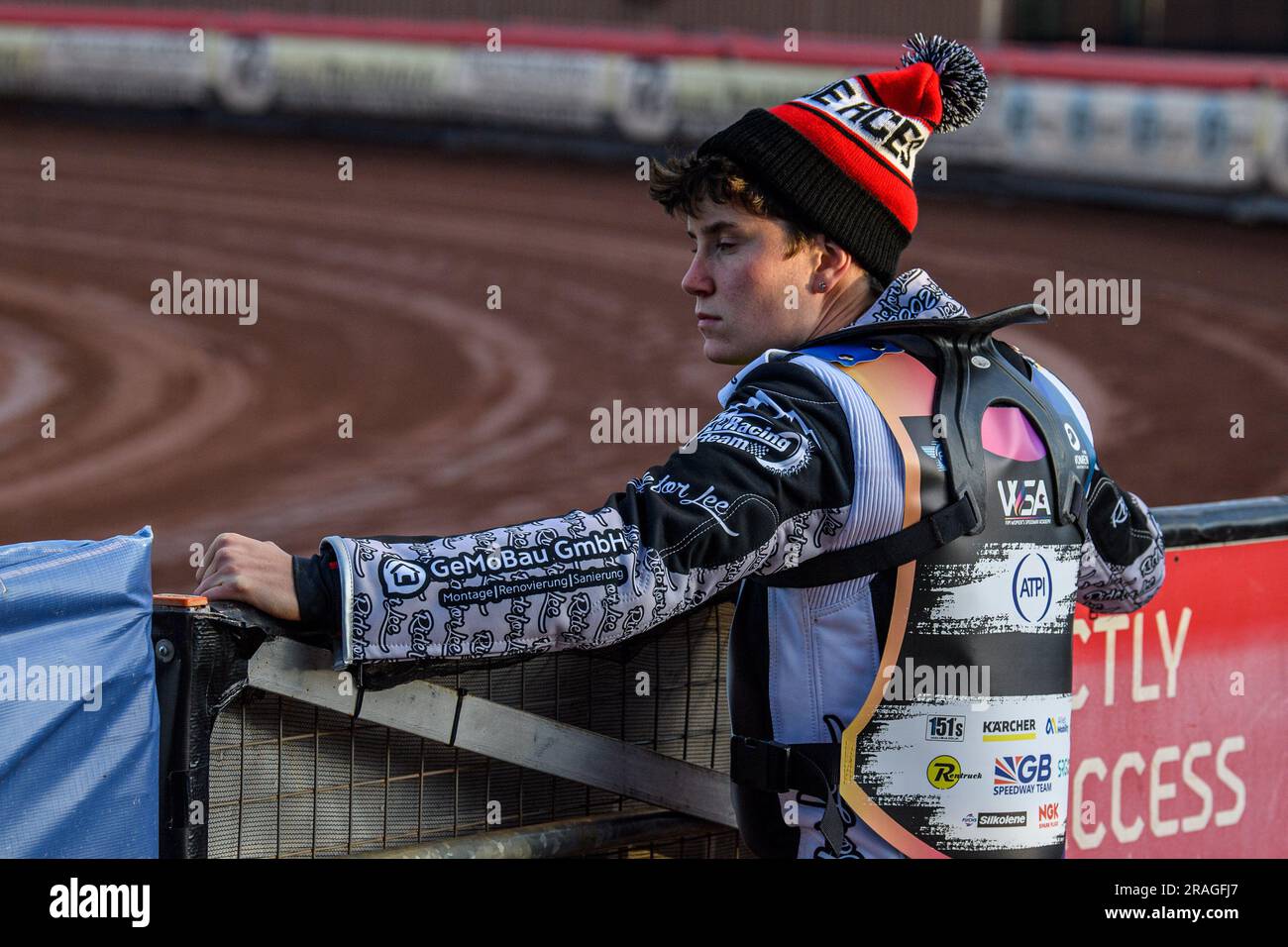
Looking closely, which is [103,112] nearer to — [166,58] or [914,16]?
[166,58]

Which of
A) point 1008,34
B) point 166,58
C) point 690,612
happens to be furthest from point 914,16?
point 690,612

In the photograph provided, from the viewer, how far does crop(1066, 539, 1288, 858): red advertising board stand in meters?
3.83

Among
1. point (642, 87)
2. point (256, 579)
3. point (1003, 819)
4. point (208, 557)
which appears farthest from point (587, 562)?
point (642, 87)

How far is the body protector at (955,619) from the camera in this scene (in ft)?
8.36

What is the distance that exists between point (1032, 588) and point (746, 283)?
0.67m

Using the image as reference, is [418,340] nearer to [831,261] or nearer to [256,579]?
[831,261]

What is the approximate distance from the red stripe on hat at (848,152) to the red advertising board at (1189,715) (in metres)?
1.35

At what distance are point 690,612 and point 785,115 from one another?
0.98 m

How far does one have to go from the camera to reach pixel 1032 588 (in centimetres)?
266

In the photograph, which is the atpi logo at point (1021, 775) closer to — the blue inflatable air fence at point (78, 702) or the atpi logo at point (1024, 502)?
the atpi logo at point (1024, 502)

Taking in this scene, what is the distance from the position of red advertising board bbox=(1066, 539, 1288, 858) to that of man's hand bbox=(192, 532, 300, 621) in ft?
6.52

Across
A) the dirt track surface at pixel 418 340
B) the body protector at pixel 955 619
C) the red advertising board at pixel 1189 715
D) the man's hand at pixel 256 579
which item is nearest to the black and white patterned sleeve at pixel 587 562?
the man's hand at pixel 256 579

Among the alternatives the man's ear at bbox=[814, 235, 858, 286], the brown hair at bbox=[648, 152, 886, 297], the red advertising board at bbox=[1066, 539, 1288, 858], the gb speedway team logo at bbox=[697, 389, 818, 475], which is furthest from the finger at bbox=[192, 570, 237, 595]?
the red advertising board at bbox=[1066, 539, 1288, 858]

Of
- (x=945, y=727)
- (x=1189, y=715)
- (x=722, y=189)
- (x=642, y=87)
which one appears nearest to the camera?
(x=945, y=727)
